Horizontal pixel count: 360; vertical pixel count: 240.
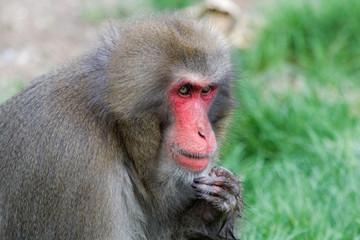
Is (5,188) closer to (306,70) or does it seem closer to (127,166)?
(127,166)

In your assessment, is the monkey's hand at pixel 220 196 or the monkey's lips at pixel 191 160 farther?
the monkey's hand at pixel 220 196

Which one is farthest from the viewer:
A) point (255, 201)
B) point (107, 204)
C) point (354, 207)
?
point (255, 201)

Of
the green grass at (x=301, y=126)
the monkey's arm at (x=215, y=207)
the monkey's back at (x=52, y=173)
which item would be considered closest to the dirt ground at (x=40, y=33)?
the green grass at (x=301, y=126)

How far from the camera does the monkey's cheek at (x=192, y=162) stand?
391 centimetres

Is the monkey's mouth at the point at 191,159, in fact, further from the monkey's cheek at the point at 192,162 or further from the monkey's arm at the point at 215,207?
the monkey's arm at the point at 215,207

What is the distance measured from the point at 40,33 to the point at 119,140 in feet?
17.0

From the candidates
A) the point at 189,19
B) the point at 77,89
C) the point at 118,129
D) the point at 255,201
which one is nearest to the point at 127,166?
the point at 118,129

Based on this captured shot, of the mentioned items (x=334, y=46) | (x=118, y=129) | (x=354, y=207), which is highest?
(x=118, y=129)

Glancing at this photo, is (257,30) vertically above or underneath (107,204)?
underneath

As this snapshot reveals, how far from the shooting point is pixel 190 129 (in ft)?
12.8

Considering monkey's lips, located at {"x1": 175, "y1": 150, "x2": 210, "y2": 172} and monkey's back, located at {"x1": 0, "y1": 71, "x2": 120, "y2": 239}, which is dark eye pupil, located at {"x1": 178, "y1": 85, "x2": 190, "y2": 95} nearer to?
monkey's lips, located at {"x1": 175, "y1": 150, "x2": 210, "y2": 172}

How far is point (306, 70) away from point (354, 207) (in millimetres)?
→ 2672

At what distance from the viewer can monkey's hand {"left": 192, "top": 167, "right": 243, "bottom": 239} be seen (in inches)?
163

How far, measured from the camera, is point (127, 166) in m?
4.05
